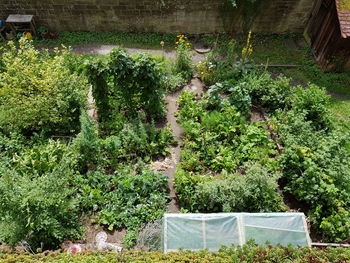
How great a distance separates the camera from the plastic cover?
545cm

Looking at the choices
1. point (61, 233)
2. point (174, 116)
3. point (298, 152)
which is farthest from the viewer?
point (174, 116)

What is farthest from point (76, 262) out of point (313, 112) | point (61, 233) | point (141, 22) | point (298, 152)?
point (141, 22)

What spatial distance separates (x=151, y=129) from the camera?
7.54m

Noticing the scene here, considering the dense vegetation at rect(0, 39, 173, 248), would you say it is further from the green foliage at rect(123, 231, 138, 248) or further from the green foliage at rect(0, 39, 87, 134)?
the green foliage at rect(123, 231, 138, 248)

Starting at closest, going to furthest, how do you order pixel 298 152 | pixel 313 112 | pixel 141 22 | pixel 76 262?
pixel 76 262, pixel 298 152, pixel 313 112, pixel 141 22

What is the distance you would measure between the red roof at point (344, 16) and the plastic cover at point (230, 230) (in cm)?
610

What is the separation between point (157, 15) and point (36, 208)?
807 cm

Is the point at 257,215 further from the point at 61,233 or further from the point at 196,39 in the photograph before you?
the point at 196,39

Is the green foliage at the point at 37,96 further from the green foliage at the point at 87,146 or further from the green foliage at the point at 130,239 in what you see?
the green foliage at the point at 130,239

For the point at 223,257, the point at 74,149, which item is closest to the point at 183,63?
the point at 74,149

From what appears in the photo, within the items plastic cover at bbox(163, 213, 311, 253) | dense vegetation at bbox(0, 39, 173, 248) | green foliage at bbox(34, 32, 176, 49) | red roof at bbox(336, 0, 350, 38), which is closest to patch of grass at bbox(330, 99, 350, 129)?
red roof at bbox(336, 0, 350, 38)

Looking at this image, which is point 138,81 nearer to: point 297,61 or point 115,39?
point 115,39

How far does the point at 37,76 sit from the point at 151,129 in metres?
3.20

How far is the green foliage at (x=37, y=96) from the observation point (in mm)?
6910
